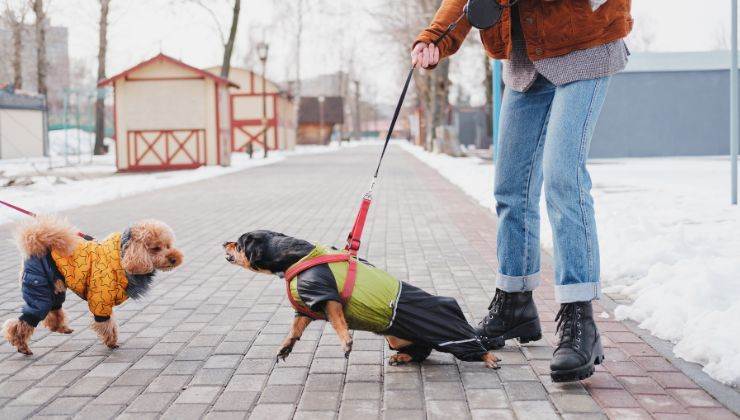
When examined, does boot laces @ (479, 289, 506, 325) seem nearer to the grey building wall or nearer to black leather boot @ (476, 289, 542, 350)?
black leather boot @ (476, 289, 542, 350)

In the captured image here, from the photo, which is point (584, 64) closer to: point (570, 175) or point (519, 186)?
point (570, 175)

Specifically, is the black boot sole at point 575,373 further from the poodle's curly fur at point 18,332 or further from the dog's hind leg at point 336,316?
the poodle's curly fur at point 18,332

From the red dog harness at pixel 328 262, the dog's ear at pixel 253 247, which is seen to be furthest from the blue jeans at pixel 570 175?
the dog's ear at pixel 253 247

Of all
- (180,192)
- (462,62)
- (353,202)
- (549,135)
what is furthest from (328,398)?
(462,62)

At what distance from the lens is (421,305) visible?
3521mm

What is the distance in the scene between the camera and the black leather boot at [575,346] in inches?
129

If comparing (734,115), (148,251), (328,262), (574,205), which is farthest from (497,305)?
(734,115)

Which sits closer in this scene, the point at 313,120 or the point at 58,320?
the point at 58,320

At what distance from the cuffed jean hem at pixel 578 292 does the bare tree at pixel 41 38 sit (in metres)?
33.1

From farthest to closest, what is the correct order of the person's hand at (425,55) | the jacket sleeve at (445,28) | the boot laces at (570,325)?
the jacket sleeve at (445,28) → the person's hand at (425,55) → the boot laces at (570,325)

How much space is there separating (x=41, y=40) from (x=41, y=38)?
117mm

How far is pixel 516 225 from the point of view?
155 inches

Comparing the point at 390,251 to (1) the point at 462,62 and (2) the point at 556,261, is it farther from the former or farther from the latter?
(1) the point at 462,62

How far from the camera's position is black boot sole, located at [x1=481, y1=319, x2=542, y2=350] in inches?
155
